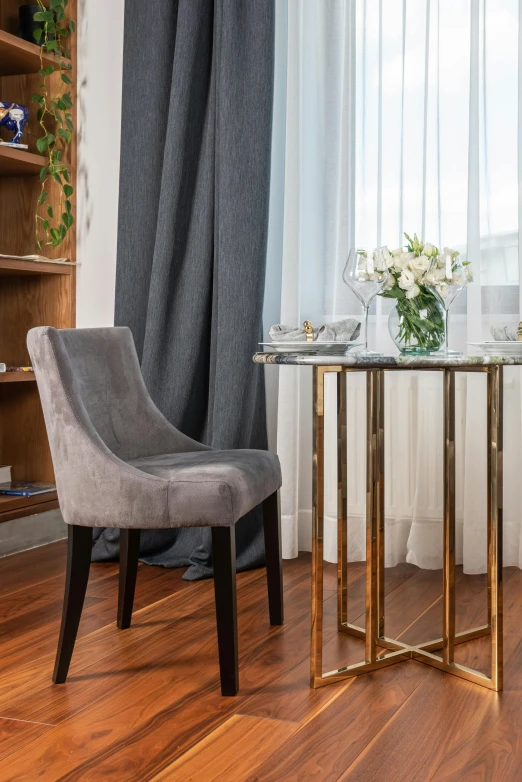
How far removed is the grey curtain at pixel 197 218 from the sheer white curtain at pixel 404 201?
6.1 inches

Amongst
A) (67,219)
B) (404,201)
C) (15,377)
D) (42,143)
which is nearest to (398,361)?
(404,201)

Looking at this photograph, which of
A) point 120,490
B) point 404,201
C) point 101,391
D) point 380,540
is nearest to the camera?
point 120,490

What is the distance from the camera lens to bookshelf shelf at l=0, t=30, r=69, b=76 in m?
3.19

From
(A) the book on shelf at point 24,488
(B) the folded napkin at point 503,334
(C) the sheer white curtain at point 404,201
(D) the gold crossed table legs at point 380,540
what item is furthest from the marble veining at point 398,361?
(A) the book on shelf at point 24,488

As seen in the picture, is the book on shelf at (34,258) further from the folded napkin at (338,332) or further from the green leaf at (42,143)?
the folded napkin at (338,332)

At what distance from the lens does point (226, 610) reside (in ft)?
6.20

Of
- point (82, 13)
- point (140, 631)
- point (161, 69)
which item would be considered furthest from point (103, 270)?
point (140, 631)

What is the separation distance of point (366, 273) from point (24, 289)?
1954 millimetres

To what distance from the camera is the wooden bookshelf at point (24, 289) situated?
348 centimetres

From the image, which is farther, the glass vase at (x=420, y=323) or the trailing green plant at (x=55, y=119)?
the trailing green plant at (x=55, y=119)

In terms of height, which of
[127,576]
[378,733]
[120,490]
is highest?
[120,490]

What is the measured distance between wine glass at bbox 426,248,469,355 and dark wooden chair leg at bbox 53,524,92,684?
910mm

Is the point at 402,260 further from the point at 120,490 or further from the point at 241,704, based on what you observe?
the point at 241,704

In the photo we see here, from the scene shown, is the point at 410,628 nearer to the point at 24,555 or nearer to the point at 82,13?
the point at 24,555
